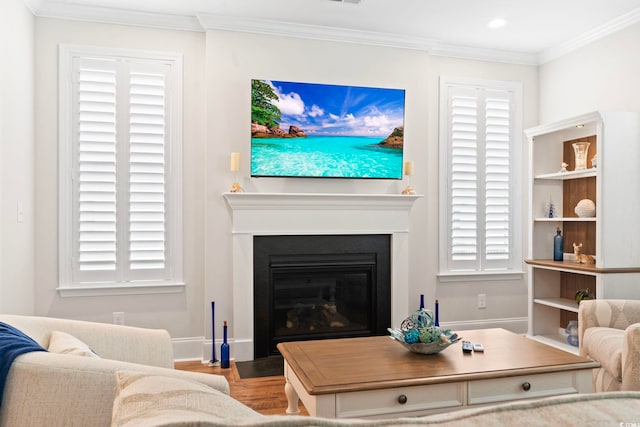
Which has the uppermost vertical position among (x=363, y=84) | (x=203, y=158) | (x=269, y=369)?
(x=363, y=84)

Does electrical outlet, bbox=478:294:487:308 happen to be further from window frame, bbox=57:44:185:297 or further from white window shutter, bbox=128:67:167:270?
white window shutter, bbox=128:67:167:270

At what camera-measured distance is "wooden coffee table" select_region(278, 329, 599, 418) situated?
7.07 ft

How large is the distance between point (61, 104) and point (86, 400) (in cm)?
322

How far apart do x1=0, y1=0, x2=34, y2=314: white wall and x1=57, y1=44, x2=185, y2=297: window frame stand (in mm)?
206

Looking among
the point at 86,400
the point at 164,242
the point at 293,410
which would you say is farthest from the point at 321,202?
the point at 86,400

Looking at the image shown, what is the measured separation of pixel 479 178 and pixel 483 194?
0.16m

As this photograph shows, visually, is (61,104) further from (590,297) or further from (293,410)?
(590,297)

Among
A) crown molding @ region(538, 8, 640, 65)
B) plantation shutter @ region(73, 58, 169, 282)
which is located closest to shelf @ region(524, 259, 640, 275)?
crown molding @ region(538, 8, 640, 65)

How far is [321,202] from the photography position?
13.7 feet

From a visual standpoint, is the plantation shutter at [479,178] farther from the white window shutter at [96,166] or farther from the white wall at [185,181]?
the white window shutter at [96,166]

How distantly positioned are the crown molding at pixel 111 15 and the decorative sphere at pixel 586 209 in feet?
11.4

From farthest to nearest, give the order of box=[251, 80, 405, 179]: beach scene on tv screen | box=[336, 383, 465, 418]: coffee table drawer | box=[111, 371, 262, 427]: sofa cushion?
1. box=[251, 80, 405, 179]: beach scene on tv screen
2. box=[336, 383, 465, 418]: coffee table drawer
3. box=[111, 371, 262, 427]: sofa cushion

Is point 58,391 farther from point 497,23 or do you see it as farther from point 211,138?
point 497,23

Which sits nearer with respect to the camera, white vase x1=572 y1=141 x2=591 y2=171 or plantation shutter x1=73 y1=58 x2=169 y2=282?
plantation shutter x1=73 y1=58 x2=169 y2=282
